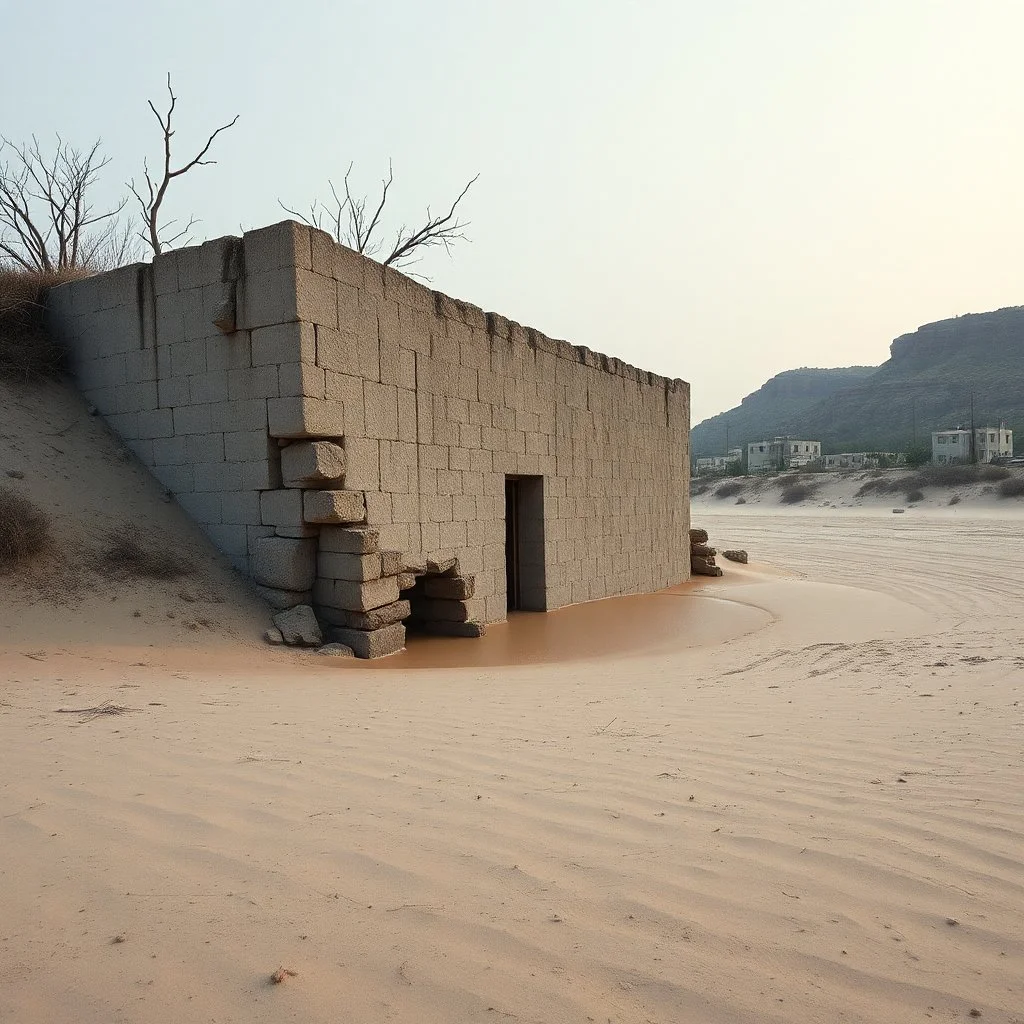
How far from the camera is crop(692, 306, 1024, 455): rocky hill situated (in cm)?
6772

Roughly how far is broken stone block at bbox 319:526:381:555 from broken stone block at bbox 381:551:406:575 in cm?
11

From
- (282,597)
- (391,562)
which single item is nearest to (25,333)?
(282,597)

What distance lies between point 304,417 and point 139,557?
196 centimetres

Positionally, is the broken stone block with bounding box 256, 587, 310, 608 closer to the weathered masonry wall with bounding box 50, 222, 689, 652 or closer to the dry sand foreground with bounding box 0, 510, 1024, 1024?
the weathered masonry wall with bounding box 50, 222, 689, 652

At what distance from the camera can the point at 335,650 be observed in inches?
267

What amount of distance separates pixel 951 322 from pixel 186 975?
102410mm

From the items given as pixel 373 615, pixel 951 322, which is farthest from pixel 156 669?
pixel 951 322

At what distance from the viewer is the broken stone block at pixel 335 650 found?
22.1 feet

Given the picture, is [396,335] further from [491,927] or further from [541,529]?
[491,927]

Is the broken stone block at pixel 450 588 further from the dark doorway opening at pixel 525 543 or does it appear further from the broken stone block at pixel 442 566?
the dark doorway opening at pixel 525 543

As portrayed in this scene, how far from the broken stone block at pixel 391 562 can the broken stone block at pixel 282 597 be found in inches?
30.6

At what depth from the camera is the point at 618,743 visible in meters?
3.60

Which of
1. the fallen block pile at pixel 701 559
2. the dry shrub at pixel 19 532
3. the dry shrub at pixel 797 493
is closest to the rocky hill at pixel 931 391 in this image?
the dry shrub at pixel 797 493

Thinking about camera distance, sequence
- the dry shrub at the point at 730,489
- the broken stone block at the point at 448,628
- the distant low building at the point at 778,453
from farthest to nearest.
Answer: the distant low building at the point at 778,453 → the dry shrub at the point at 730,489 → the broken stone block at the point at 448,628
